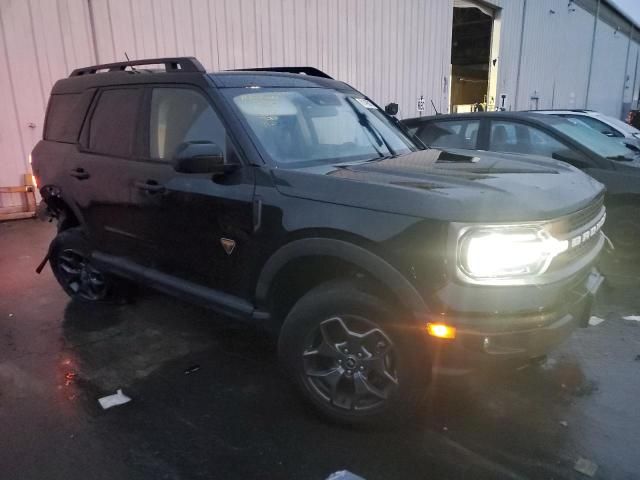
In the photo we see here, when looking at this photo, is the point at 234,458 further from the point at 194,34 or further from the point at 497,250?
the point at 194,34

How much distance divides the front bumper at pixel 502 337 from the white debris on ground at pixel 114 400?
1.91 m

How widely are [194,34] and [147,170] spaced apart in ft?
20.8

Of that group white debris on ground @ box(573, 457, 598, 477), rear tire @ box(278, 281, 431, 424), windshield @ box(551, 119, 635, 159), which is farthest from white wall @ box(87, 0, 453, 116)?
white debris on ground @ box(573, 457, 598, 477)

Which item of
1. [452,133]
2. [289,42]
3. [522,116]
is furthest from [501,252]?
[289,42]

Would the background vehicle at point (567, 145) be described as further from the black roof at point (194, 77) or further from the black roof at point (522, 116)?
the black roof at point (194, 77)

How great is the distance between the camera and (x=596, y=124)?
676cm

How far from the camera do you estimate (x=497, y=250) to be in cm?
224

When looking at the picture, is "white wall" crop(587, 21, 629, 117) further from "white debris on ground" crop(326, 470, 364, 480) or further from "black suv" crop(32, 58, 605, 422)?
"white debris on ground" crop(326, 470, 364, 480)

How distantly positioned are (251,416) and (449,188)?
1.69 metres

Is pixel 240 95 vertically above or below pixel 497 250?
above

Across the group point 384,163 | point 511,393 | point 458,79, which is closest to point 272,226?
point 384,163

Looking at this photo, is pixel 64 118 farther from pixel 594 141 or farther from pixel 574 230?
pixel 594 141

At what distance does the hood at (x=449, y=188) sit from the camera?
2246 millimetres

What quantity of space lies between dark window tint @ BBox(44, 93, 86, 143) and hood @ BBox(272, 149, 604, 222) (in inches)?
93.0
